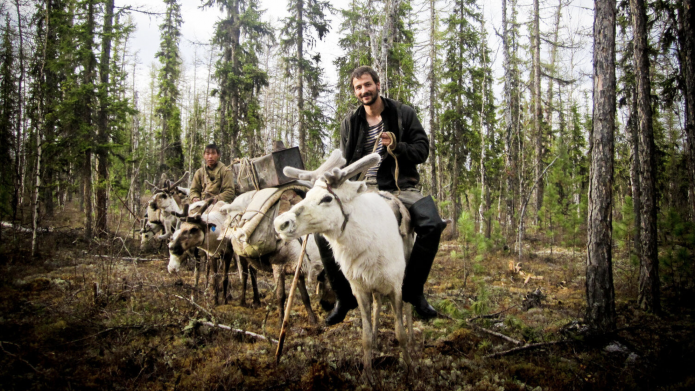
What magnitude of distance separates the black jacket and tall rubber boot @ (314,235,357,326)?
1.00m

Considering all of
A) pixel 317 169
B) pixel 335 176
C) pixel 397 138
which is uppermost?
pixel 397 138

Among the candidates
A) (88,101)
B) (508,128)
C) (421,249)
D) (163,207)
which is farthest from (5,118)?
(508,128)

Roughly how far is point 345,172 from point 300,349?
252cm

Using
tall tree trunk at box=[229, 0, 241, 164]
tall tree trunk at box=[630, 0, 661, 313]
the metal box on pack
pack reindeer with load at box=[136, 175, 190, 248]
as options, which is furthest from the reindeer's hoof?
tall tree trunk at box=[229, 0, 241, 164]

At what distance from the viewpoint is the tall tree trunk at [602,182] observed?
15.7 feet

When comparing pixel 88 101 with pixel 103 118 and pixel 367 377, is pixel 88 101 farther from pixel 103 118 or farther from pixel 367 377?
pixel 367 377

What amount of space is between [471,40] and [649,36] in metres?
11.0

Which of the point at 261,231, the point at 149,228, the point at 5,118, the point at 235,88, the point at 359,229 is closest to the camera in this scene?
the point at 359,229

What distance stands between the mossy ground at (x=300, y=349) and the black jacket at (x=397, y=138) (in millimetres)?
2095

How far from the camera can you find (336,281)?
13.7ft

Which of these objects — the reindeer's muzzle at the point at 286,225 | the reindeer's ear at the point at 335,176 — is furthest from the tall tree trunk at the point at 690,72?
the reindeer's muzzle at the point at 286,225

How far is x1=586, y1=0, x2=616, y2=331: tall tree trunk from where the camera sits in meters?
4.79

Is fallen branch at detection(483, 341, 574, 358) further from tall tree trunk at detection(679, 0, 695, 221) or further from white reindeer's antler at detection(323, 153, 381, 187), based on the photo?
tall tree trunk at detection(679, 0, 695, 221)

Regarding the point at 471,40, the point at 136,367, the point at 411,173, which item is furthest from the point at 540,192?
the point at 136,367
